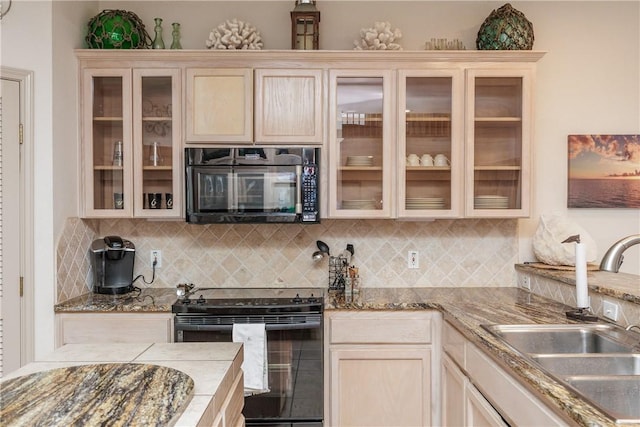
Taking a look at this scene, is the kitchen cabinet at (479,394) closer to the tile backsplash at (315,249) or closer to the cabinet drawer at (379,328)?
the cabinet drawer at (379,328)

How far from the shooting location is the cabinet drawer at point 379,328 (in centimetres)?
236

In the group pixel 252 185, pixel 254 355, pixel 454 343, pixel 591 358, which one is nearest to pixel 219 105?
pixel 252 185

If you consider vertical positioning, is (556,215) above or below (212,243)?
above

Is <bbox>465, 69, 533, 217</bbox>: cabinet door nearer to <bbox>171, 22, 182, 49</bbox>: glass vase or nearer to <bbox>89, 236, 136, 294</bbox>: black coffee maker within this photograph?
<bbox>171, 22, 182, 49</bbox>: glass vase

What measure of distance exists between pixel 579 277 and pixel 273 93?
1.80m

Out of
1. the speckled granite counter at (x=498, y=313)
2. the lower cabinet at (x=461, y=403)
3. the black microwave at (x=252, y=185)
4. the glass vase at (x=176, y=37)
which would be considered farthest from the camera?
the glass vase at (x=176, y=37)

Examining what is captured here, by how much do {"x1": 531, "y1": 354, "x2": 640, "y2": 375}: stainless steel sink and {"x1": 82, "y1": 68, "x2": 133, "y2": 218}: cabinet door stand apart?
2216 mm

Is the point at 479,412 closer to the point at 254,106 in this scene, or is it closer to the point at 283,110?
the point at 283,110

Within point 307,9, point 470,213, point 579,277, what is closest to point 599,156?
point 470,213

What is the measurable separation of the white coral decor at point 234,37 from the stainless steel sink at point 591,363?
2.19 metres

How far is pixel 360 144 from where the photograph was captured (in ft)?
8.63

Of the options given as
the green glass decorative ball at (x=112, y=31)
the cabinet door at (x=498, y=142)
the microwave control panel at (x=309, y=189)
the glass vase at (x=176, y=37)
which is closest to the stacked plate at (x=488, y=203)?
the cabinet door at (x=498, y=142)

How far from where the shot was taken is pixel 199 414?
3.17ft

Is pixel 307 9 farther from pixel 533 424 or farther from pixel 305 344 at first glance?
pixel 533 424
